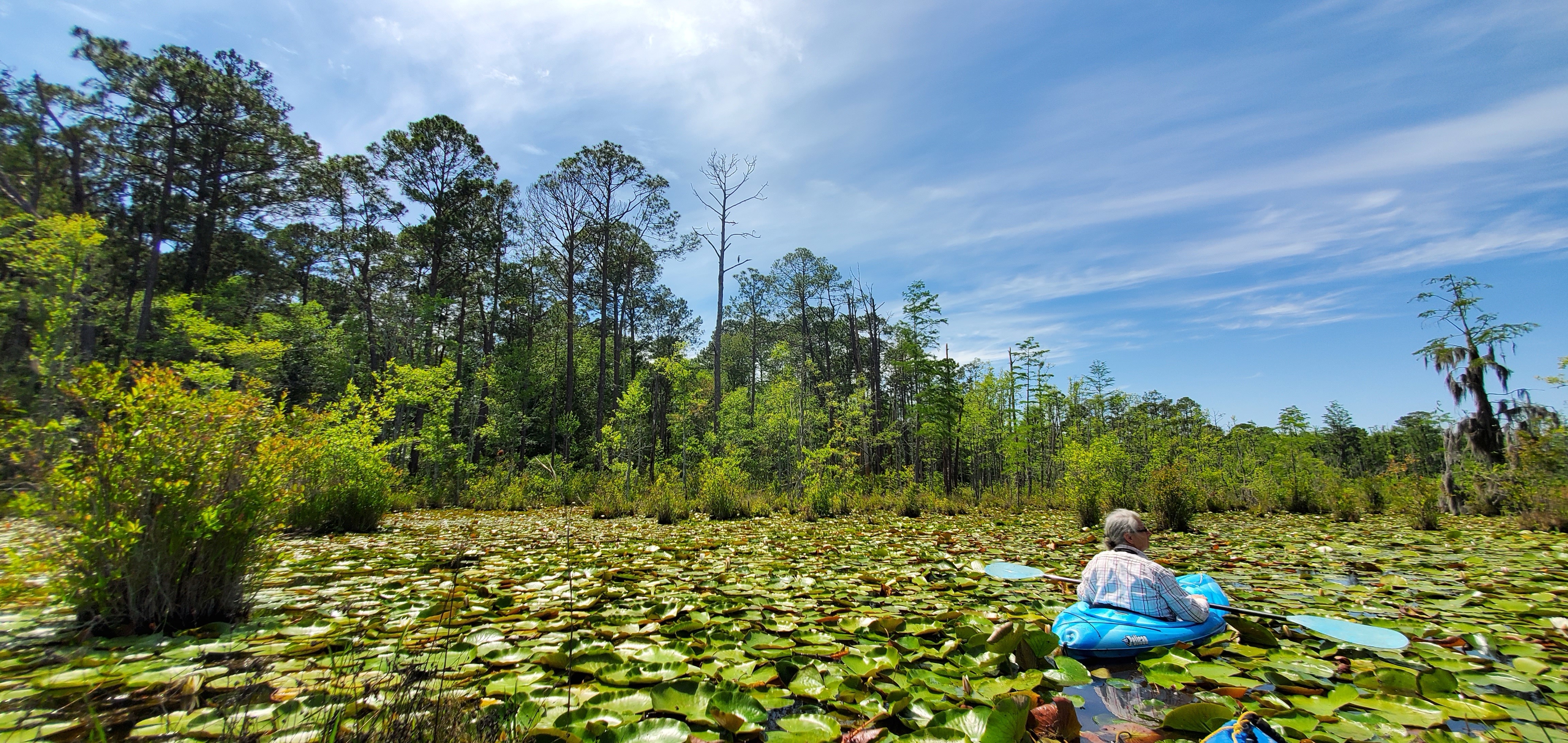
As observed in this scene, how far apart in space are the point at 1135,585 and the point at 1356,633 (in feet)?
3.80

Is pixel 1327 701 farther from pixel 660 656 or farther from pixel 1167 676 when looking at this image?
Answer: pixel 660 656

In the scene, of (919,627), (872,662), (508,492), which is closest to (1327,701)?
(919,627)

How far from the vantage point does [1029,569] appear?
15.2 ft

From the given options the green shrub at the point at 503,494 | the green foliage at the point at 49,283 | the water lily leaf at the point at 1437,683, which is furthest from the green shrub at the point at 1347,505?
the green foliage at the point at 49,283

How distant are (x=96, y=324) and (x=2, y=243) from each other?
323 cm

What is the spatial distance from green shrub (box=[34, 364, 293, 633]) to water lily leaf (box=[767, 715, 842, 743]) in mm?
3236

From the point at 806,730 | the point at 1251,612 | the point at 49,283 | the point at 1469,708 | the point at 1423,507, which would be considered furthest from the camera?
the point at 49,283

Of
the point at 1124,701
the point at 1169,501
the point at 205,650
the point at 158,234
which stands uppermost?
the point at 158,234

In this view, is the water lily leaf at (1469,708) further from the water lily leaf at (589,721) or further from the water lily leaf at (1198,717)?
the water lily leaf at (589,721)

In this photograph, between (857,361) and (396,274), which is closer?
(396,274)

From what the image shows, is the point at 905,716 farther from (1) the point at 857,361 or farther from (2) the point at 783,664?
(1) the point at 857,361

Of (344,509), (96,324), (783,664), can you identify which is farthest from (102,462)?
(96,324)

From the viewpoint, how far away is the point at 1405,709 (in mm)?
2125

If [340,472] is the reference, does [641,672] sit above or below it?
below
